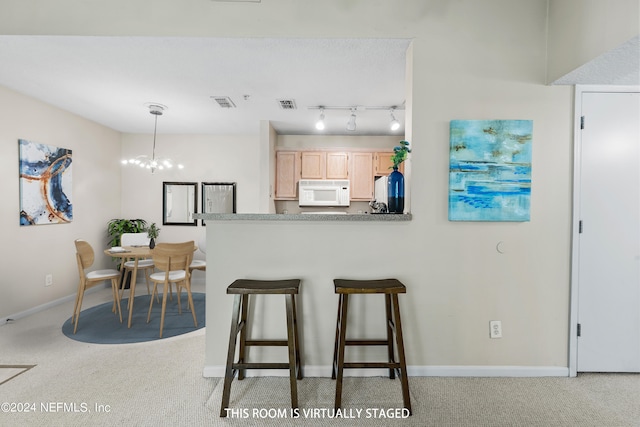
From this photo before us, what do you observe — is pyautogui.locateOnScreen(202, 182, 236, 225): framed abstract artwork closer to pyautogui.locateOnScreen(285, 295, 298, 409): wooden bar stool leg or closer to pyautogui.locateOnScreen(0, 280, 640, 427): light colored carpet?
pyautogui.locateOnScreen(0, 280, 640, 427): light colored carpet

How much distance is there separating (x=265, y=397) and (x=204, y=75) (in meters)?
2.63

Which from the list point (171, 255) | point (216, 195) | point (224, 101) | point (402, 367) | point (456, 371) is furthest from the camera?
point (216, 195)

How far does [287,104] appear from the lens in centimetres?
347

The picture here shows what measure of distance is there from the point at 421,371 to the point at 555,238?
1.34m

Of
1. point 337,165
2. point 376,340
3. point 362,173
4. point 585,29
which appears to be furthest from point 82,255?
point 585,29

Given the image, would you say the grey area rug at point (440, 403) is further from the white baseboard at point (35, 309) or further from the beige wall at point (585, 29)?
the white baseboard at point (35, 309)

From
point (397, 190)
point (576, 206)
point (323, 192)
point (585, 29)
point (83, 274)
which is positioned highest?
point (585, 29)

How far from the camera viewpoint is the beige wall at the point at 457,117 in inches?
82.6

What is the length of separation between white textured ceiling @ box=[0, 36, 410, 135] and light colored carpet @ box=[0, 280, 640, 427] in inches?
93.8

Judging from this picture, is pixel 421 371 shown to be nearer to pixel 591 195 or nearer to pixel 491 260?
pixel 491 260

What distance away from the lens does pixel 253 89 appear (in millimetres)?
3045

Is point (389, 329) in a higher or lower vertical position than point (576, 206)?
lower

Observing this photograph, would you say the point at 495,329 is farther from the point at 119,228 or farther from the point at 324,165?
the point at 119,228

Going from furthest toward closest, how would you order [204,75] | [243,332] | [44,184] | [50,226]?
[50,226] → [44,184] → [204,75] → [243,332]
